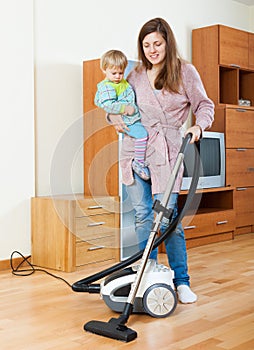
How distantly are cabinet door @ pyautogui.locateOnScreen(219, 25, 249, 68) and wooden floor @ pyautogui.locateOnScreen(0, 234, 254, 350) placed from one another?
7.72 ft

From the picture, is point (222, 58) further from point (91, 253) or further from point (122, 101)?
point (122, 101)

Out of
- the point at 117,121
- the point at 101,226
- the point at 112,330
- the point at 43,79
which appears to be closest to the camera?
the point at 112,330

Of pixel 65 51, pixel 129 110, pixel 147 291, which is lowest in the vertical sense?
pixel 147 291

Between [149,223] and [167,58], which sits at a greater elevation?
[167,58]

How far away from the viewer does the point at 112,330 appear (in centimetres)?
235

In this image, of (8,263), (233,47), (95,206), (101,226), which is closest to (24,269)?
(8,263)

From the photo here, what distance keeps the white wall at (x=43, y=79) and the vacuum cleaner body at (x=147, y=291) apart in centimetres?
76

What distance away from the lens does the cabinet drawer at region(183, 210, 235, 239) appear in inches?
184

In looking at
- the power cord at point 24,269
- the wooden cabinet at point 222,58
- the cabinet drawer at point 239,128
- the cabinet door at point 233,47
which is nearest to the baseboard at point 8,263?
the power cord at point 24,269

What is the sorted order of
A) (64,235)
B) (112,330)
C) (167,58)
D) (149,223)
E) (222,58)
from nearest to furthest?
1. (112,330)
2. (167,58)
3. (149,223)
4. (64,235)
5. (222,58)

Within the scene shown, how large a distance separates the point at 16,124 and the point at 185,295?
172 centimetres

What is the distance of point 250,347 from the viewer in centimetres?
221

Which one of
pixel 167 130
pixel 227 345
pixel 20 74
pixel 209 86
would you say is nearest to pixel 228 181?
pixel 209 86

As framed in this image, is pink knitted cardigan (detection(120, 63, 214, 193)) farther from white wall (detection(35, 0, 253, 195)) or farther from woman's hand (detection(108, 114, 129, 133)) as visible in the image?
white wall (detection(35, 0, 253, 195))
